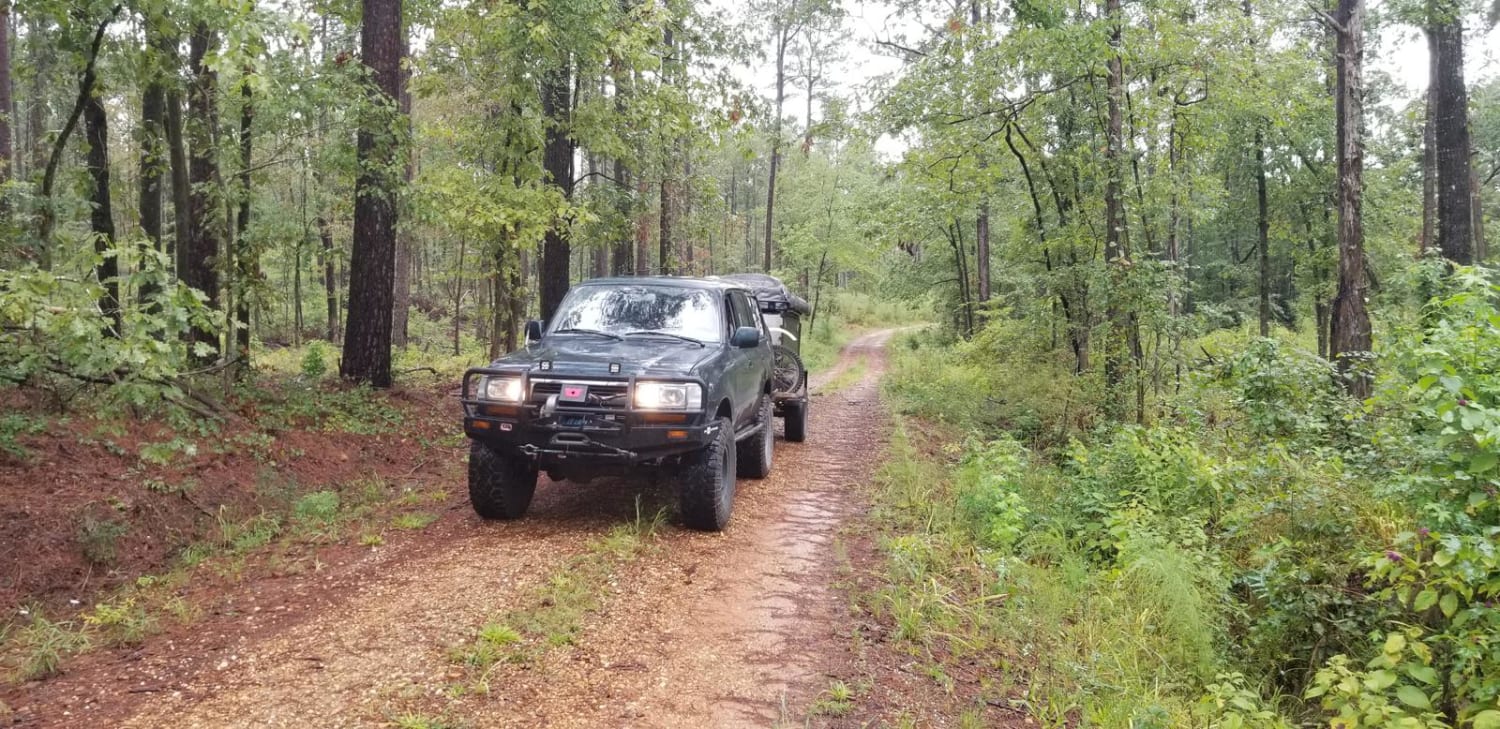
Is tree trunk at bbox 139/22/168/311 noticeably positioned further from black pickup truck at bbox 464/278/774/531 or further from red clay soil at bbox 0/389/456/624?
black pickup truck at bbox 464/278/774/531

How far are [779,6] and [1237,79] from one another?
19.0 meters

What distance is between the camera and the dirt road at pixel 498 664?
11.6 ft

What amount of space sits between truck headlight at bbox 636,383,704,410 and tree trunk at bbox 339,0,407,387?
6.11 metres

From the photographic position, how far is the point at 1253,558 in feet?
18.0

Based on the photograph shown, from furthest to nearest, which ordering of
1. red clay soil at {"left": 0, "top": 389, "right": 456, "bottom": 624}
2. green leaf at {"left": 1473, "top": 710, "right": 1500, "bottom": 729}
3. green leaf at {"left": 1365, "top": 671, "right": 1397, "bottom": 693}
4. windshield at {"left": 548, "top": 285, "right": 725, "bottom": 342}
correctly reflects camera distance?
1. windshield at {"left": 548, "top": 285, "right": 725, "bottom": 342}
2. red clay soil at {"left": 0, "top": 389, "right": 456, "bottom": 624}
3. green leaf at {"left": 1365, "top": 671, "right": 1397, "bottom": 693}
4. green leaf at {"left": 1473, "top": 710, "right": 1500, "bottom": 729}

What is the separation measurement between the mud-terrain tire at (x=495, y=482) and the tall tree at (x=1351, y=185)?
9.08 meters

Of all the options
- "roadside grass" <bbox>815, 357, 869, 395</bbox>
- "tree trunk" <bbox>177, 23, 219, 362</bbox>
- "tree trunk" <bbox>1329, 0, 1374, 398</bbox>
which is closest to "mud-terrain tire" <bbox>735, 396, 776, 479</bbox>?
"tree trunk" <bbox>1329, 0, 1374, 398</bbox>

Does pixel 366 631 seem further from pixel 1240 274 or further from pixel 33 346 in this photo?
pixel 1240 274

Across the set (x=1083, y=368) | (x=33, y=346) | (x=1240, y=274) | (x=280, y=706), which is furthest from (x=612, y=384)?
(x=1240, y=274)

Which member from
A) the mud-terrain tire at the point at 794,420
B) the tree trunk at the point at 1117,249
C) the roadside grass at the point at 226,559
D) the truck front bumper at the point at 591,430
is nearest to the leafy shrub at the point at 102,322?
the roadside grass at the point at 226,559

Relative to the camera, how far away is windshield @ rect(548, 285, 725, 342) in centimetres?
704

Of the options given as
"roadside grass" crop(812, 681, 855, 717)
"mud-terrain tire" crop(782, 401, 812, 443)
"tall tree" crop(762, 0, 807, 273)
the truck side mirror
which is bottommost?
"roadside grass" crop(812, 681, 855, 717)

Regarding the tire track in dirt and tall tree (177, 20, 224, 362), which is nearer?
the tire track in dirt

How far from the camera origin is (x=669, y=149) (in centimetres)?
1500
